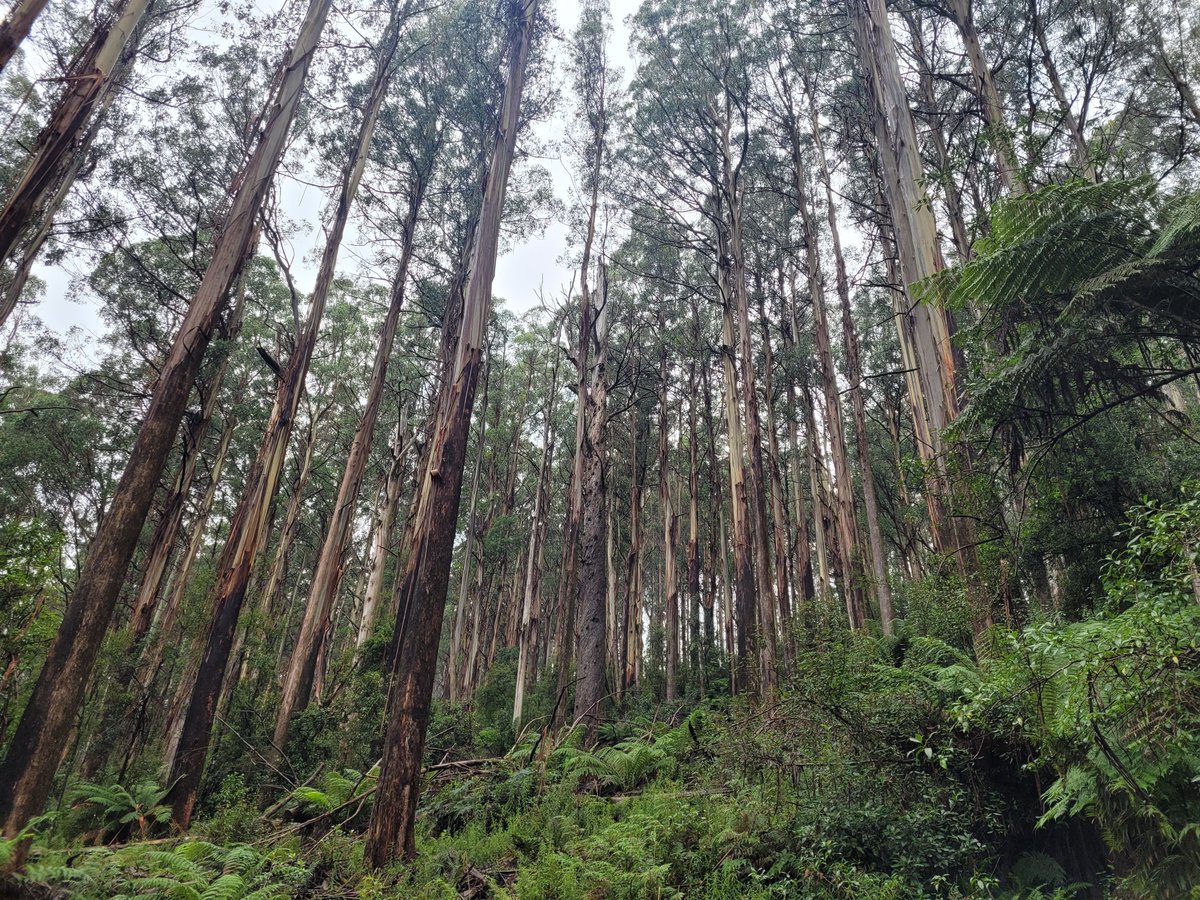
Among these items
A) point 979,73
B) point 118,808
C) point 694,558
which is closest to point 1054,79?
point 979,73

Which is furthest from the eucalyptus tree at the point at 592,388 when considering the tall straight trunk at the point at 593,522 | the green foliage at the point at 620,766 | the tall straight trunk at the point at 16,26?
the tall straight trunk at the point at 16,26

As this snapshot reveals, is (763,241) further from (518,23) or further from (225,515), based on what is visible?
(225,515)

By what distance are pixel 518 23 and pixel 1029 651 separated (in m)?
9.31

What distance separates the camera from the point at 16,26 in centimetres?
440

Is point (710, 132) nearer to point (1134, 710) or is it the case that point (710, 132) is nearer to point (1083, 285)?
point (1083, 285)

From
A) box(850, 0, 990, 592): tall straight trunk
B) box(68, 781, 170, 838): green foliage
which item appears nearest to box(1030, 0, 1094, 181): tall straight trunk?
box(850, 0, 990, 592): tall straight trunk

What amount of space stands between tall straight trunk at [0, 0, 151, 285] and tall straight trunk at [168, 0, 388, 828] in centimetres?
202

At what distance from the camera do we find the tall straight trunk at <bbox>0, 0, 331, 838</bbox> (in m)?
4.14

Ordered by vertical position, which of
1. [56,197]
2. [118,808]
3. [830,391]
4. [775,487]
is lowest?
[118,808]

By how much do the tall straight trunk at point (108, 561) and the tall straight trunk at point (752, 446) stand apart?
7.16 m

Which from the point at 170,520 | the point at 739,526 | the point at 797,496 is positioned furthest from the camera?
the point at 797,496

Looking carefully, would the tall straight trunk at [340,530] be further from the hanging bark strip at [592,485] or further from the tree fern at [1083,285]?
the tree fern at [1083,285]

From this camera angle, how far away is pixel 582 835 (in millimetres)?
5359

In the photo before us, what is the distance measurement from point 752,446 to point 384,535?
814 centimetres
